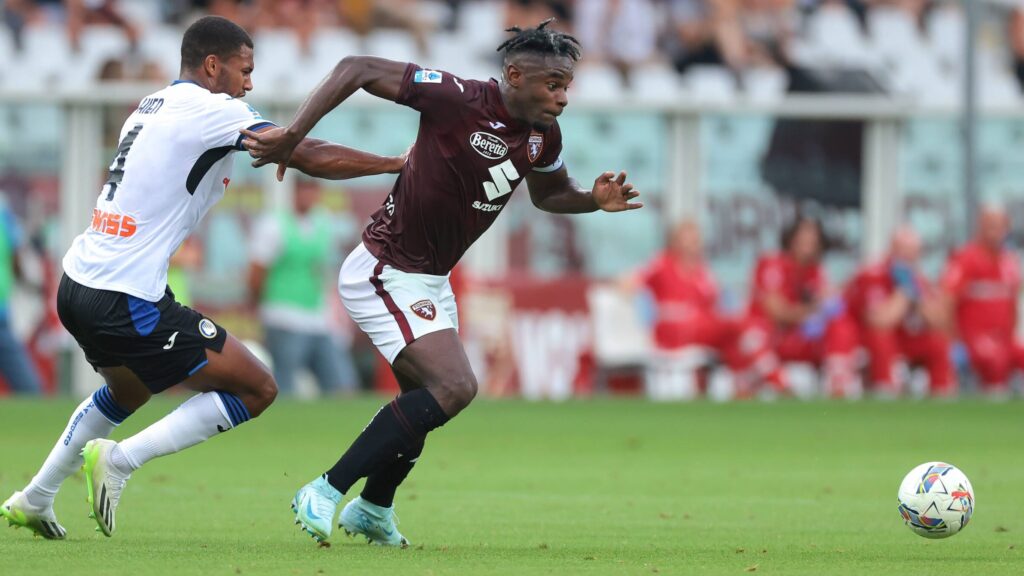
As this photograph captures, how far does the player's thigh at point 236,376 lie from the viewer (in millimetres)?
7488

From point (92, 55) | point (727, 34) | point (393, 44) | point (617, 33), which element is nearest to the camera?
point (92, 55)

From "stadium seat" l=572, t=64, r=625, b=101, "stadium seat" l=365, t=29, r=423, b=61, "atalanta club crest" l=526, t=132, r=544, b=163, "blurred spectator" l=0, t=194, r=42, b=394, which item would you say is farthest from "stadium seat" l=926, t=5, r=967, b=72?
"atalanta club crest" l=526, t=132, r=544, b=163

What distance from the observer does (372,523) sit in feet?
25.3

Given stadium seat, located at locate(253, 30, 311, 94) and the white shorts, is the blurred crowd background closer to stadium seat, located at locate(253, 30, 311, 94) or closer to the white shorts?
stadium seat, located at locate(253, 30, 311, 94)

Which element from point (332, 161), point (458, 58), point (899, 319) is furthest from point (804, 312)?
point (332, 161)

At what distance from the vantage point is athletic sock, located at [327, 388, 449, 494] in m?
7.45

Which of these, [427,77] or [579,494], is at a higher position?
[427,77]

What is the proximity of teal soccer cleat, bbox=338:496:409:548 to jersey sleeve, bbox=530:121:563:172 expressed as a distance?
5.77 ft

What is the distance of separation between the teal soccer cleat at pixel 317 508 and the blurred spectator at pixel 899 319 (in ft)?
47.6

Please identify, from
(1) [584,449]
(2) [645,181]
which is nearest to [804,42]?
(2) [645,181]

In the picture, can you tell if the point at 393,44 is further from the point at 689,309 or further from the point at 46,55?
the point at 689,309

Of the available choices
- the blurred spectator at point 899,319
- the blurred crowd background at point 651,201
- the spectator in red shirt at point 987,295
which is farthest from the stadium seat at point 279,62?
the spectator in red shirt at point 987,295

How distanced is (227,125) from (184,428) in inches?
52.3

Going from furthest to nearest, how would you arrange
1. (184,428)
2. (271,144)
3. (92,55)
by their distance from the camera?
(92,55)
(184,428)
(271,144)
